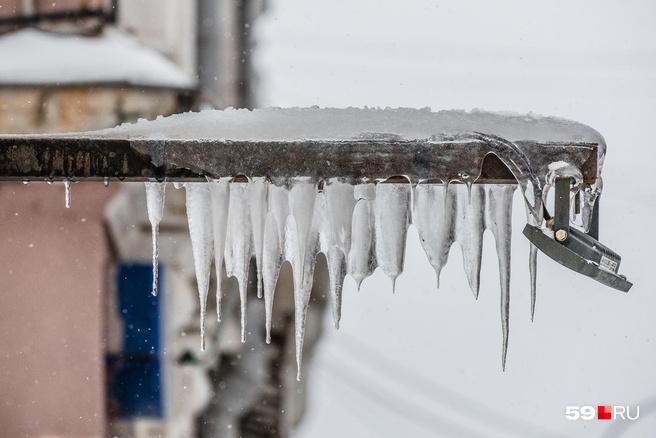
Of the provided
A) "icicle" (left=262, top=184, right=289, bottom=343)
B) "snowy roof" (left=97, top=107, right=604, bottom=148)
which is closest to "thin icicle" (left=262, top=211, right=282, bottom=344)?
"icicle" (left=262, top=184, right=289, bottom=343)

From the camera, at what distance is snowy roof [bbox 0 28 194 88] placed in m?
2.88

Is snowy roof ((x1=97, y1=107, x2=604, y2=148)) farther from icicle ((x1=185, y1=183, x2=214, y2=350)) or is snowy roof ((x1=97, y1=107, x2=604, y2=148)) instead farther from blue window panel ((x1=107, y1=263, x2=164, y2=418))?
blue window panel ((x1=107, y1=263, x2=164, y2=418))

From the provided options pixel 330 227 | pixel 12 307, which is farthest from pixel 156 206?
pixel 12 307

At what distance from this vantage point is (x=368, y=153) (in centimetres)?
125

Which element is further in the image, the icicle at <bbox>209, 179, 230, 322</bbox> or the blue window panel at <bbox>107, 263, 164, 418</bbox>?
the blue window panel at <bbox>107, 263, 164, 418</bbox>

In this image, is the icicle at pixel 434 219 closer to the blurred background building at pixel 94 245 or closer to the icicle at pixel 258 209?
the icicle at pixel 258 209

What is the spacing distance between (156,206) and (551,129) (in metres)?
1.04

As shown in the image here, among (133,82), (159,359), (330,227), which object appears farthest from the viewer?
(159,359)

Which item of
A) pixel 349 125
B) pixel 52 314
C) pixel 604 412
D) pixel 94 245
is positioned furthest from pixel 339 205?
pixel 604 412

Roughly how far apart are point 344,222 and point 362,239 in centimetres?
8

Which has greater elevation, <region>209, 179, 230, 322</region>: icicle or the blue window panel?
<region>209, 179, 230, 322</region>: icicle

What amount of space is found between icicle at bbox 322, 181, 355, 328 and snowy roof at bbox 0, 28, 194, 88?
2042mm

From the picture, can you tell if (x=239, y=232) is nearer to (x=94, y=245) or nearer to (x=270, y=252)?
(x=270, y=252)

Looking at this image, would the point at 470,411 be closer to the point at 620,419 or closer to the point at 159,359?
the point at 620,419
